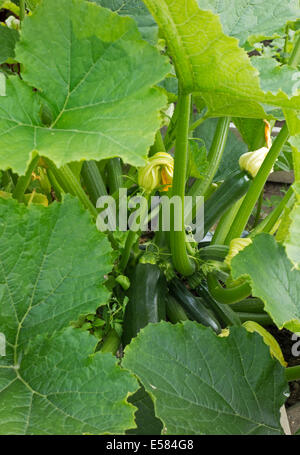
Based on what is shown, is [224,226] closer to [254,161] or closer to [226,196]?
[226,196]

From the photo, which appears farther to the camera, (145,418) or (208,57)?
(145,418)

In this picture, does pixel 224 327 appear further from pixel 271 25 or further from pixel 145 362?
pixel 271 25

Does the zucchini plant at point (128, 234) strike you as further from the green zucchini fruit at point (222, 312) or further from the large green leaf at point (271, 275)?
the green zucchini fruit at point (222, 312)

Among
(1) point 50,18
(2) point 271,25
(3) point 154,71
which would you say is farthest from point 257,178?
(1) point 50,18

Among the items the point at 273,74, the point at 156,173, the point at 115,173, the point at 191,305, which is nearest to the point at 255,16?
the point at 273,74
